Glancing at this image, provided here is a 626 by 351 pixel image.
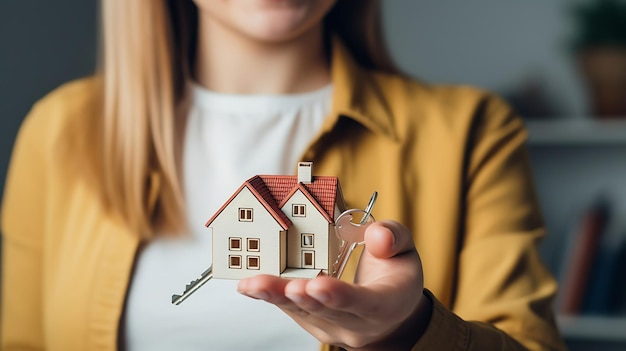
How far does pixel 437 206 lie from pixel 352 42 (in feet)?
0.93

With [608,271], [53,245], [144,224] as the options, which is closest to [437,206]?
[144,224]

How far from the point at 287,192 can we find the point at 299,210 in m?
0.02

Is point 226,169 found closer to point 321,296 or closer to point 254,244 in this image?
point 254,244

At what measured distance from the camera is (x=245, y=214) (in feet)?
2.00

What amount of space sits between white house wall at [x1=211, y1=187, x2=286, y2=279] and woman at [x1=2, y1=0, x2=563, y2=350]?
12.5 inches

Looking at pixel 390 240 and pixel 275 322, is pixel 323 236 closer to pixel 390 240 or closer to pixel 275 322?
pixel 390 240

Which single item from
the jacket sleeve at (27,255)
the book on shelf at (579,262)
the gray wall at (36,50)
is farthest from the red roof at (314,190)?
the book on shelf at (579,262)

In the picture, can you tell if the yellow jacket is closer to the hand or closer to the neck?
the neck

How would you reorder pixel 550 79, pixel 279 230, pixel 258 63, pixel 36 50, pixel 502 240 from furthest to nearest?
pixel 550 79, pixel 36 50, pixel 258 63, pixel 502 240, pixel 279 230

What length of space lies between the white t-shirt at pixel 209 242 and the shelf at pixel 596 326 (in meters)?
1.10

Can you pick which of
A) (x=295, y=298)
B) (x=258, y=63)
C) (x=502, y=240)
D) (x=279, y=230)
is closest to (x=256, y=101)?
(x=258, y=63)

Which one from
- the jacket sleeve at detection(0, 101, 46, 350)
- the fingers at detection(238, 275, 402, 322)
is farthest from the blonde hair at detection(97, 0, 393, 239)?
the fingers at detection(238, 275, 402, 322)

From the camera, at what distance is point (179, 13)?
109cm

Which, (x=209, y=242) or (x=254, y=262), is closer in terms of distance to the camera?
(x=254, y=262)
